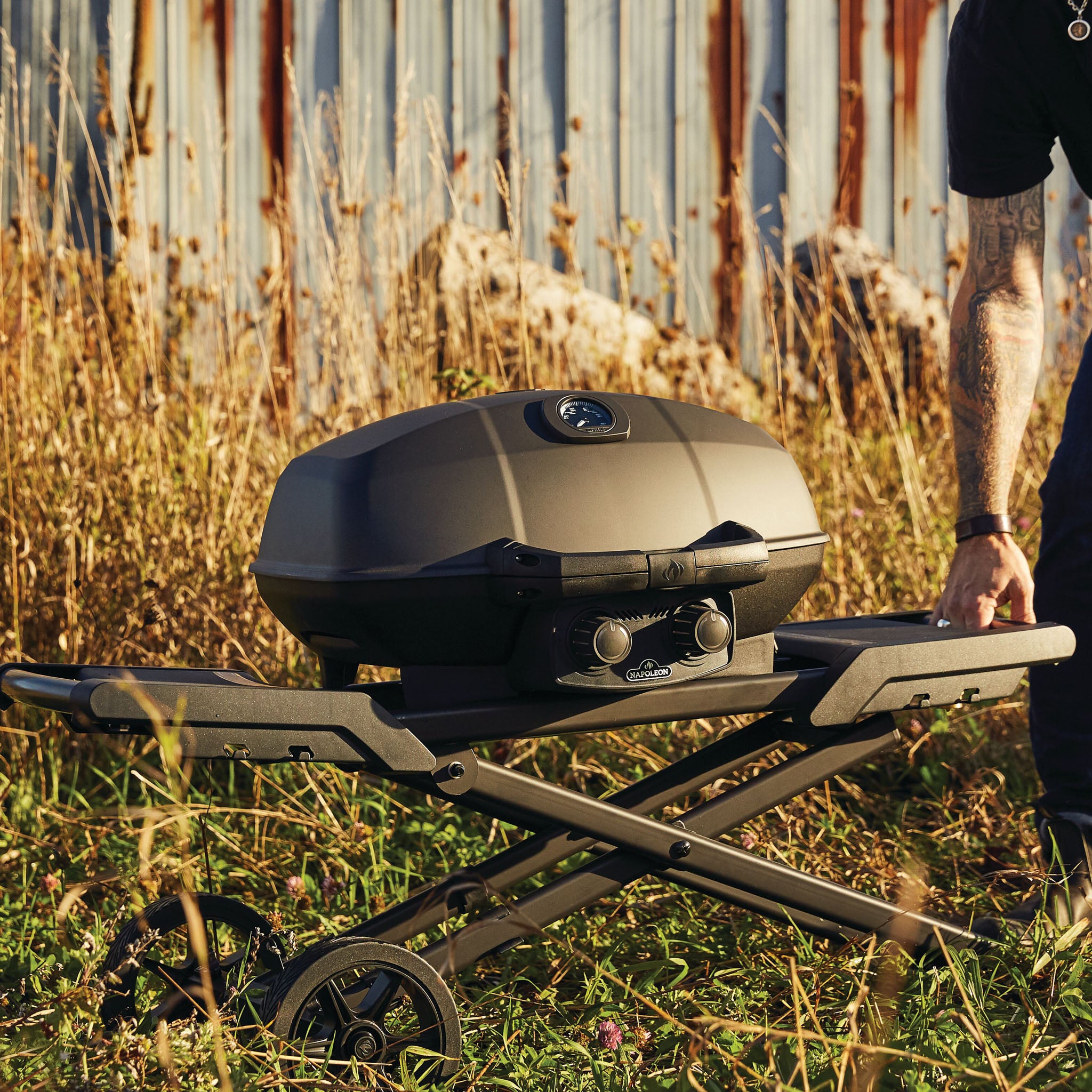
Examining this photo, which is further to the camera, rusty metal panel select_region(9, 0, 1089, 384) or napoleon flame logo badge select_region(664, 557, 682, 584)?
rusty metal panel select_region(9, 0, 1089, 384)

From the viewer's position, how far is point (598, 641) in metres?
1.30

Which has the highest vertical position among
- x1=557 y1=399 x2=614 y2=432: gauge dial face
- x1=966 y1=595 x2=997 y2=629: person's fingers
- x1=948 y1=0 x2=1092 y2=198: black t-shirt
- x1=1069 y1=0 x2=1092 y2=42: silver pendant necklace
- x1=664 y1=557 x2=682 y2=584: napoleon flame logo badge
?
x1=1069 y1=0 x2=1092 y2=42: silver pendant necklace

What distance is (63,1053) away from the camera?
1320 millimetres

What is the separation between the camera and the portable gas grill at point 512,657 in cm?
129

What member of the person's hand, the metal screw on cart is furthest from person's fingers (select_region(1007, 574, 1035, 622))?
the metal screw on cart

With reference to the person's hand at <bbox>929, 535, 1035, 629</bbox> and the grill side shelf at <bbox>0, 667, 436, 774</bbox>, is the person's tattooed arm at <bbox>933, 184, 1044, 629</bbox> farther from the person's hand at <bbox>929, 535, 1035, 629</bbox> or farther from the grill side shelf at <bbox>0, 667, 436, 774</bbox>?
the grill side shelf at <bbox>0, 667, 436, 774</bbox>

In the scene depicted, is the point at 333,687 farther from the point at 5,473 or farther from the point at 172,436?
the point at 172,436

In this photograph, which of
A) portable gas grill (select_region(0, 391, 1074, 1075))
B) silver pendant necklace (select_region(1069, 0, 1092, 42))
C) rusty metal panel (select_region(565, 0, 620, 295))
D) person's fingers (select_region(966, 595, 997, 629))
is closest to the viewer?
portable gas grill (select_region(0, 391, 1074, 1075))

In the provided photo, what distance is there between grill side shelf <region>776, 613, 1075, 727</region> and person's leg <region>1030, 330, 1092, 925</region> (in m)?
0.35

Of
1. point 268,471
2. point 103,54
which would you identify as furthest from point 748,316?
point 103,54

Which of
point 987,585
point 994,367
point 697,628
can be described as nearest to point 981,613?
point 987,585

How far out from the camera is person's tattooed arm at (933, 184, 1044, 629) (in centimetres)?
179

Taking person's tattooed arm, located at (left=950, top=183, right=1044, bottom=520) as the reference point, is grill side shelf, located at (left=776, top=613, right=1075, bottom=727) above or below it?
below

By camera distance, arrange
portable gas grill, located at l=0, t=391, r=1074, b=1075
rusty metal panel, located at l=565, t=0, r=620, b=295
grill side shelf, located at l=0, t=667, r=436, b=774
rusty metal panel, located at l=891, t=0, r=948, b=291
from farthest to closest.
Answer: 1. rusty metal panel, located at l=891, t=0, r=948, b=291
2. rusty metal panel, located at l=565, t=0, r=620, b=295
3. portable gas grill, located at l=0, t=391, r=1074, b=1075
4. grill side shelf, located at l=0, t=667, r=436, b=774
